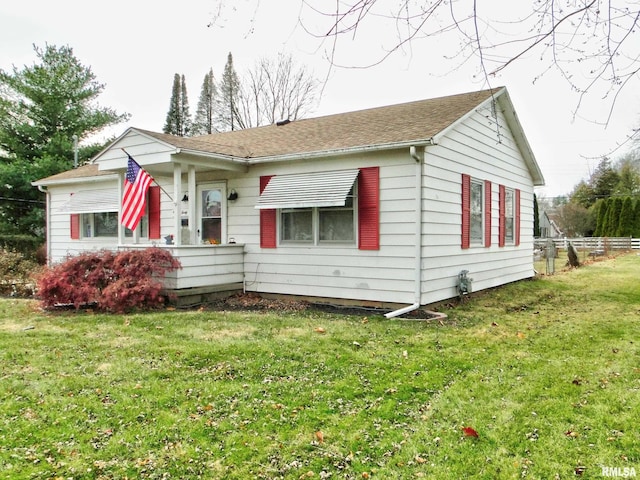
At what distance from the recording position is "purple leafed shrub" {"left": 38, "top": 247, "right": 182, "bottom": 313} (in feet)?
25.5

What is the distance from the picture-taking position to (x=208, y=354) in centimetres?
494

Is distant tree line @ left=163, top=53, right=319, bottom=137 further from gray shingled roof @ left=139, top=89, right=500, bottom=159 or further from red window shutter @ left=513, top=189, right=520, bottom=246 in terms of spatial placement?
red window shutter @ left=513, top=189, right=520, bottom=246

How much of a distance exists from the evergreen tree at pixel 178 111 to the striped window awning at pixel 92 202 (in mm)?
23180

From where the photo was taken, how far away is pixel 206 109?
33.3 meters

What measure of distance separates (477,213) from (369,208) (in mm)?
3024

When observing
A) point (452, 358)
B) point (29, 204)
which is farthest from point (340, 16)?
point (29, 204)

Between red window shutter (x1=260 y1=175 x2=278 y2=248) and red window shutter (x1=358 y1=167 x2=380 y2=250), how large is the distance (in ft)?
6.13

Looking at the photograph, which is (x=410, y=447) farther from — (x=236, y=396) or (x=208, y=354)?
(x=208, y=354)

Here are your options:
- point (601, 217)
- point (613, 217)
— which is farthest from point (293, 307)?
point (601, 217)

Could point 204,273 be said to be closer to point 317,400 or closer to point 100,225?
point 317,400

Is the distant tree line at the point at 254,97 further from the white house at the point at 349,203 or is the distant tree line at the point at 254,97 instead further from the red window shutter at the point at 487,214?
the red window shutter at the point at 487,214

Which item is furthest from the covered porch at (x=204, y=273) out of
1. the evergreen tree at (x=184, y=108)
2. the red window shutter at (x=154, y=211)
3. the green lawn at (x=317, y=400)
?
the evergreen tree at (x=184, y=108)

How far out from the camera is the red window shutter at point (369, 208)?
26.0 ft

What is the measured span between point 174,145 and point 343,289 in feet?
12.9
